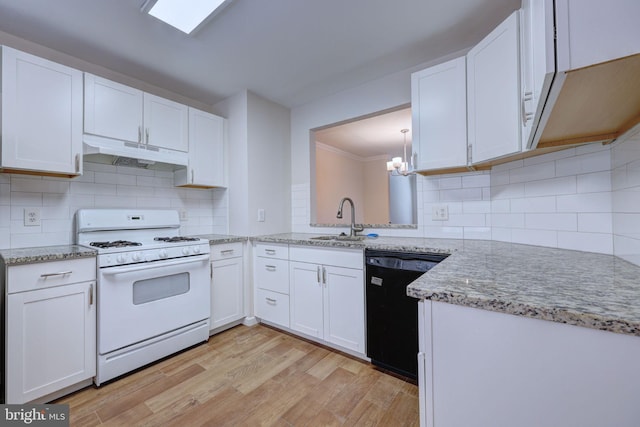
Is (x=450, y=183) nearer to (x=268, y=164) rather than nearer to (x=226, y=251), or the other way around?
(x=268, y=164)

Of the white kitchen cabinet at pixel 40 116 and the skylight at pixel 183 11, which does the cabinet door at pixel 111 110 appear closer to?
the white kitchen cabinet at pixel 40 116

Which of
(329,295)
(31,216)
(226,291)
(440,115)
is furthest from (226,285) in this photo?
(440,115)

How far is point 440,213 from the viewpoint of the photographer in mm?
2154

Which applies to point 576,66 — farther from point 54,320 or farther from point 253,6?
point 54,320

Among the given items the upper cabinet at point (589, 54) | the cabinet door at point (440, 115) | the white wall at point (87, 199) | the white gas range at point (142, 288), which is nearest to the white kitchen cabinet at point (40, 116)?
the white wall at point (87, 199)

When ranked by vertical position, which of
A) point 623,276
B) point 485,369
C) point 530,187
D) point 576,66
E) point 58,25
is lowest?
point 485,369

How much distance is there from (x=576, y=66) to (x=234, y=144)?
263 cm

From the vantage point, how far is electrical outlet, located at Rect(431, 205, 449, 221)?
213cm

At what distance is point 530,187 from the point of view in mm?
1712

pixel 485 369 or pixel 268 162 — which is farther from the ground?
pixel 268 162

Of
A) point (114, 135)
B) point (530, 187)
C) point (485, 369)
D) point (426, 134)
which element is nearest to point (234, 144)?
point (114, 135)

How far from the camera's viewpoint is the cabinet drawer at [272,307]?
2.39 m

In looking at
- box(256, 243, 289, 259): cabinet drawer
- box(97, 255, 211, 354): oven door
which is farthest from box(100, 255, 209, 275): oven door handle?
box(256, 243, 289, 259): cabinet drawer

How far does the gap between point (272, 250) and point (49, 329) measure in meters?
1.49
